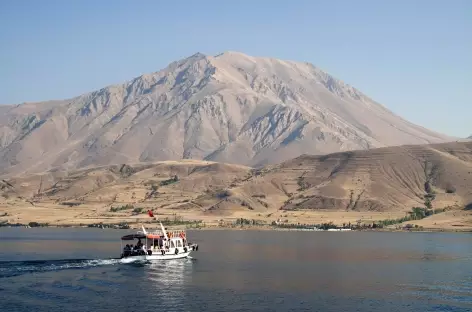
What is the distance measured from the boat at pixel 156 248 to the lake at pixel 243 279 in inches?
96.9

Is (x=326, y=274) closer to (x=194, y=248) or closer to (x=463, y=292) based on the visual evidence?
(x=463, y=292)

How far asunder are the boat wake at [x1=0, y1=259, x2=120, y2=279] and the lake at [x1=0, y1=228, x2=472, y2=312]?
0.47ft

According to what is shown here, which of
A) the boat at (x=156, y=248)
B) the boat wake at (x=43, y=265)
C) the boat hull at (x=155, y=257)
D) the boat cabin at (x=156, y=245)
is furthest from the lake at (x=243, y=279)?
the boat cabin at (x=156, y=245)

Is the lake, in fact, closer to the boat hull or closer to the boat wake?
the boat wake

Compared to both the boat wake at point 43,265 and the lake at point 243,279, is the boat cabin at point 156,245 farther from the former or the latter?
the boat wake at point 43,265

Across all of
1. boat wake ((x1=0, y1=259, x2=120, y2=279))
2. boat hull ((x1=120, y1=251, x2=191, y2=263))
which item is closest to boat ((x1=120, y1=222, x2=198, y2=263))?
boat hull ((x1=120, y1=251, x2=191, y2=263))

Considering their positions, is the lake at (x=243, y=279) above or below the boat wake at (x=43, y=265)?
below

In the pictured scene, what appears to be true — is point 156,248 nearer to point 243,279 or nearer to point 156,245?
point 156,245

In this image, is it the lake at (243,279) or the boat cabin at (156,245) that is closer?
the lake at (243,279)

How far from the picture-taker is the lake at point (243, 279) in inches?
2849

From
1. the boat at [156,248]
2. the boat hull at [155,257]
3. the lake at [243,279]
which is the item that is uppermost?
the boat at [156,248]

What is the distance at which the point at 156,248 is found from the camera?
115188mm

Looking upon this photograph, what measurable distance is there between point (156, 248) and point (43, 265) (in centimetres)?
2293

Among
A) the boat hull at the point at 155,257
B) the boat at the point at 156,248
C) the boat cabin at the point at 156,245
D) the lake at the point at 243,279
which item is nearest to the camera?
the lake at the point at 243,279
